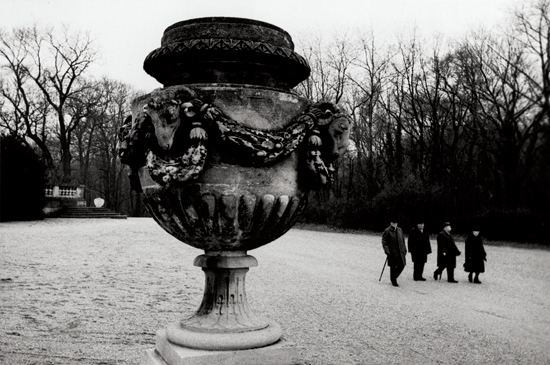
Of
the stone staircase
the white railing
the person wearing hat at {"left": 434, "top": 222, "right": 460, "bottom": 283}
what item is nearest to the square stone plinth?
the person wearing hat at {"left": 434, "top": 222, "right": 460, "bottom": 283}

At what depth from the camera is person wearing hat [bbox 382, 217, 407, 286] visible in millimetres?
10953

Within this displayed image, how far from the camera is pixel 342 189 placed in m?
38.5

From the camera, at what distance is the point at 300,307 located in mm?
8156

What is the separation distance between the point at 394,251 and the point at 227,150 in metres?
8.86

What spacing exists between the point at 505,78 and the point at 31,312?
6755 millimetres

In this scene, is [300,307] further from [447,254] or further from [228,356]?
[228,356]

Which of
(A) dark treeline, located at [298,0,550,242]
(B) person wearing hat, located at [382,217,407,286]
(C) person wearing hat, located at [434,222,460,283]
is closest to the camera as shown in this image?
(A) dark treeline, located at [298,0,550,242]

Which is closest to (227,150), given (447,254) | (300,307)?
(300,307)

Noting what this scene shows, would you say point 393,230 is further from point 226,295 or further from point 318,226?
point 318,226

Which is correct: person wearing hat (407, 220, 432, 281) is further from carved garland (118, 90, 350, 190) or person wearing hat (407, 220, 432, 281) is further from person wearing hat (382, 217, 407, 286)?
carved garland (118, 90, 350, 190)

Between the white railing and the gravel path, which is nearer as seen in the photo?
the gravel path

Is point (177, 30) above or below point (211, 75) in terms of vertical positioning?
above

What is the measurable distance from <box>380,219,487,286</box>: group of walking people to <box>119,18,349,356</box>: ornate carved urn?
8.32 meters

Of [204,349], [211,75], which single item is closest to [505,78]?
[211,75]
